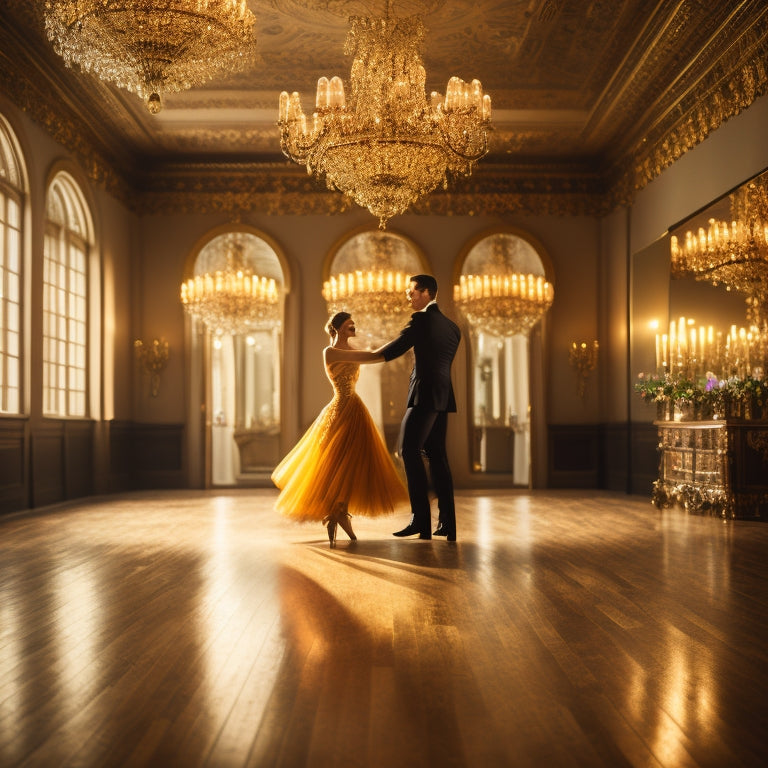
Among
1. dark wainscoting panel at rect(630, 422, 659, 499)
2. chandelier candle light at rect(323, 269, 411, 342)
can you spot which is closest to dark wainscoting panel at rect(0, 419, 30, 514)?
chandelier candle light at rect(323, 269, 411, 342)

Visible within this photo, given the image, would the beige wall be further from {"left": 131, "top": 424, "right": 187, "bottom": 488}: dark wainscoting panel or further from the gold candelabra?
the gold candelabra

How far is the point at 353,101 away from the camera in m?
7.16

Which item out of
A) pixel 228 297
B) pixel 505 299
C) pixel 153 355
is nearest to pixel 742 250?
pixel 505 299

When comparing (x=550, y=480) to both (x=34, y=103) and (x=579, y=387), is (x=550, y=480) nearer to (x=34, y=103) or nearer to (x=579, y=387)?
(x=579, y=387)

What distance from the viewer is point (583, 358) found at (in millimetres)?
12297

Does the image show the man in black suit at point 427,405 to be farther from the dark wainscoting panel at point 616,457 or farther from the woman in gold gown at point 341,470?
the dark wainscoting panel at point 616,457

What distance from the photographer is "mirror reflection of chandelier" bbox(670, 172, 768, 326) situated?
763 centimetres

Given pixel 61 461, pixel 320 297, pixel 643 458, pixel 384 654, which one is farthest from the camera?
pixel 320 297

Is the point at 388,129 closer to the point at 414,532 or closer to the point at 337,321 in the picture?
the point at 337,321

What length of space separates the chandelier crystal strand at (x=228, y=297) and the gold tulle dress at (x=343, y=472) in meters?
4.94

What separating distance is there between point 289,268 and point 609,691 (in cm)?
1015

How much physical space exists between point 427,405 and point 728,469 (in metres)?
3.07

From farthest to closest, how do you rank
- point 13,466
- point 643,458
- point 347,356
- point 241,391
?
point 241,391, point 643,458, point 13,466, point 347,356

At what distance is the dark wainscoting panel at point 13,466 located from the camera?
820 cm
